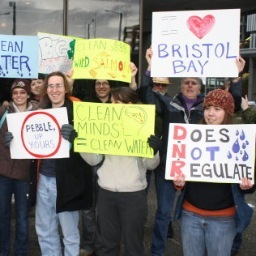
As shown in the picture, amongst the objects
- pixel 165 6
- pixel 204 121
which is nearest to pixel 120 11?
pixel 165 6

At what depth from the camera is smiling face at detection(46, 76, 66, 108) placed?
3408 millimetres

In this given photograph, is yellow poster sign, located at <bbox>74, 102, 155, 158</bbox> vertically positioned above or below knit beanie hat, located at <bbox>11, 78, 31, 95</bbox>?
below

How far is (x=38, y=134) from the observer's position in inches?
136

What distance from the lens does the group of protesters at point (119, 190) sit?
2.75 meters

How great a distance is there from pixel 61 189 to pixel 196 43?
4.95 feet

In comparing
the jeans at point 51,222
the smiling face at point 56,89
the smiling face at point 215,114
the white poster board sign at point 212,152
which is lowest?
the jeans at point 51,222

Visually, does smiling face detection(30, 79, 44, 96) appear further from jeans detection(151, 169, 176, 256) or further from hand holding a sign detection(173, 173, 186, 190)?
hand holding a sign detection(173, 173, 186, 190)

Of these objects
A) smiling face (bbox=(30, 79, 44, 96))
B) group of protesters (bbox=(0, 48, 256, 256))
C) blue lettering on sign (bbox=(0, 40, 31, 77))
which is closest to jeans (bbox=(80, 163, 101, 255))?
group of protesters (bbox=(0, 48, 256, 256))

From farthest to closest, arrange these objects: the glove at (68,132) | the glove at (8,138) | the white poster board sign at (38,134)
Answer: the glove at (8,138), the white poster board sign at (38,134), the glove at (68,132)

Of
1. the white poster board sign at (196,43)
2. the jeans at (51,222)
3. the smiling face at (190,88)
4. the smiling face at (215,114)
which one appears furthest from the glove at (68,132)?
the smiling face at (190,88)

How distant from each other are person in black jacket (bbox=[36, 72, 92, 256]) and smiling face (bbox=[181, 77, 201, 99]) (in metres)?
1.01

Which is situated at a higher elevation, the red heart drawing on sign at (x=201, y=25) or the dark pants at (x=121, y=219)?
the red heart drawing on sign at (x=201, y=25)

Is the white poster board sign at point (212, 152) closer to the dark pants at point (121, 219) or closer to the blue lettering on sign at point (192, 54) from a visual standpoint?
the dark pants at point (121, 219)

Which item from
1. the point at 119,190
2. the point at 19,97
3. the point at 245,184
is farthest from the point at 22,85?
the point at 245,184
